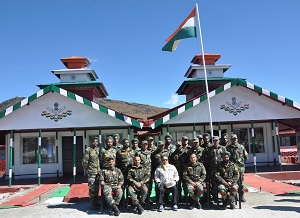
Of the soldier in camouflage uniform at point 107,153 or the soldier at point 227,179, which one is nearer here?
the soldier at point 227,179

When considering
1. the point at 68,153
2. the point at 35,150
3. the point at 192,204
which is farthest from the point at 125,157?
the point at 35,150

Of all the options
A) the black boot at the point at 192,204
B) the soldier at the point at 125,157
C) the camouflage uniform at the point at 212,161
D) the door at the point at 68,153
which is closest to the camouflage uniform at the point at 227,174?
the camouflage uniform at the point at 212,161

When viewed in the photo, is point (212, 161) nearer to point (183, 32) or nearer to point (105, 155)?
point (105, 155)

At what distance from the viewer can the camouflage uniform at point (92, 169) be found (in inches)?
283

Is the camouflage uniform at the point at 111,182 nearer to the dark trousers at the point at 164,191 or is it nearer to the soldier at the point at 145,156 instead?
the soldier at the point at 145,156

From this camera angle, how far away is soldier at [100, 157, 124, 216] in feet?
21.9

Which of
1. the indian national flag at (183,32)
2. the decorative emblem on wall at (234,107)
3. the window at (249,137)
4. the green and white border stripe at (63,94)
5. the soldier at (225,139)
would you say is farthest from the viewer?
the window at (249,137)

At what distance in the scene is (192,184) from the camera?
270 inches

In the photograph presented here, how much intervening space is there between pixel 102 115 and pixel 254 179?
6.20m

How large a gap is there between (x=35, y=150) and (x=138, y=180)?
29.4 feet

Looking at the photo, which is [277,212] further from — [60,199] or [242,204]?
[60,199]

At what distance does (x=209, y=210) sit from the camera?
6625mm

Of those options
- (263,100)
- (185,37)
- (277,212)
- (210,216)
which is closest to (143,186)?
(210,216)

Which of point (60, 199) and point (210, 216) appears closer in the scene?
point (210, 216)
